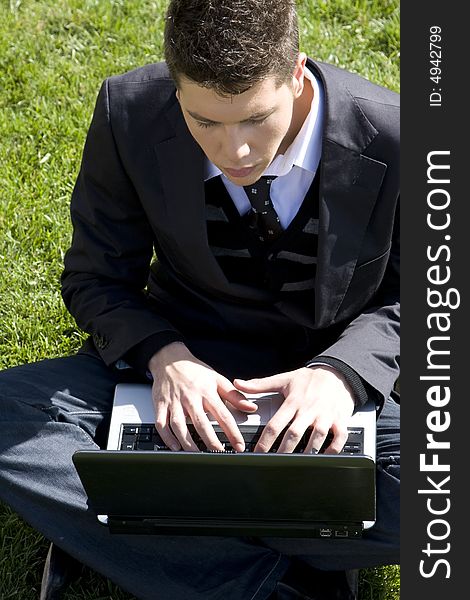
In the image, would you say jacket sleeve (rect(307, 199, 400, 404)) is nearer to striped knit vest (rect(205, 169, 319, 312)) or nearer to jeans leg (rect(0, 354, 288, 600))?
striped knit vest (rect(205, 169, 319, 312))

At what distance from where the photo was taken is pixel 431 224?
322 centimetres

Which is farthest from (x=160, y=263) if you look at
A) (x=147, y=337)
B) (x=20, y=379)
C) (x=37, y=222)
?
(x=37, y=222)

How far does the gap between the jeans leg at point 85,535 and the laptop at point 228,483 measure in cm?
13

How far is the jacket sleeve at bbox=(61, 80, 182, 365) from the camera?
10.8ft

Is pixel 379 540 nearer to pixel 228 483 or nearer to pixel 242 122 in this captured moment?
pixel 228 483

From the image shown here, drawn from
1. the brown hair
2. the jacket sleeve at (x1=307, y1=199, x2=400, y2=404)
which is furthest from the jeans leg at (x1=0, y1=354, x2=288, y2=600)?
the brown hair

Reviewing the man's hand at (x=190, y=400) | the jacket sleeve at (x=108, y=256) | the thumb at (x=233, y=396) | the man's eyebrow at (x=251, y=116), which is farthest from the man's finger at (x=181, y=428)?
the man's eyebrow at (x=251, y=116)

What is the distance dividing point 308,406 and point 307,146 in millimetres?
665

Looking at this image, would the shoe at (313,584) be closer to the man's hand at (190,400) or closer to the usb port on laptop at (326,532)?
the usb port on laptop at (326,532)

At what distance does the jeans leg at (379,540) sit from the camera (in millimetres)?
3189

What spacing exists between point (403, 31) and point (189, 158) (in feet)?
2.13

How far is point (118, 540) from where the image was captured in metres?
3.33

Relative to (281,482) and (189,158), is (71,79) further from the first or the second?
(281,482)

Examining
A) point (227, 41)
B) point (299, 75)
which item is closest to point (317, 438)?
point (299, 75)
